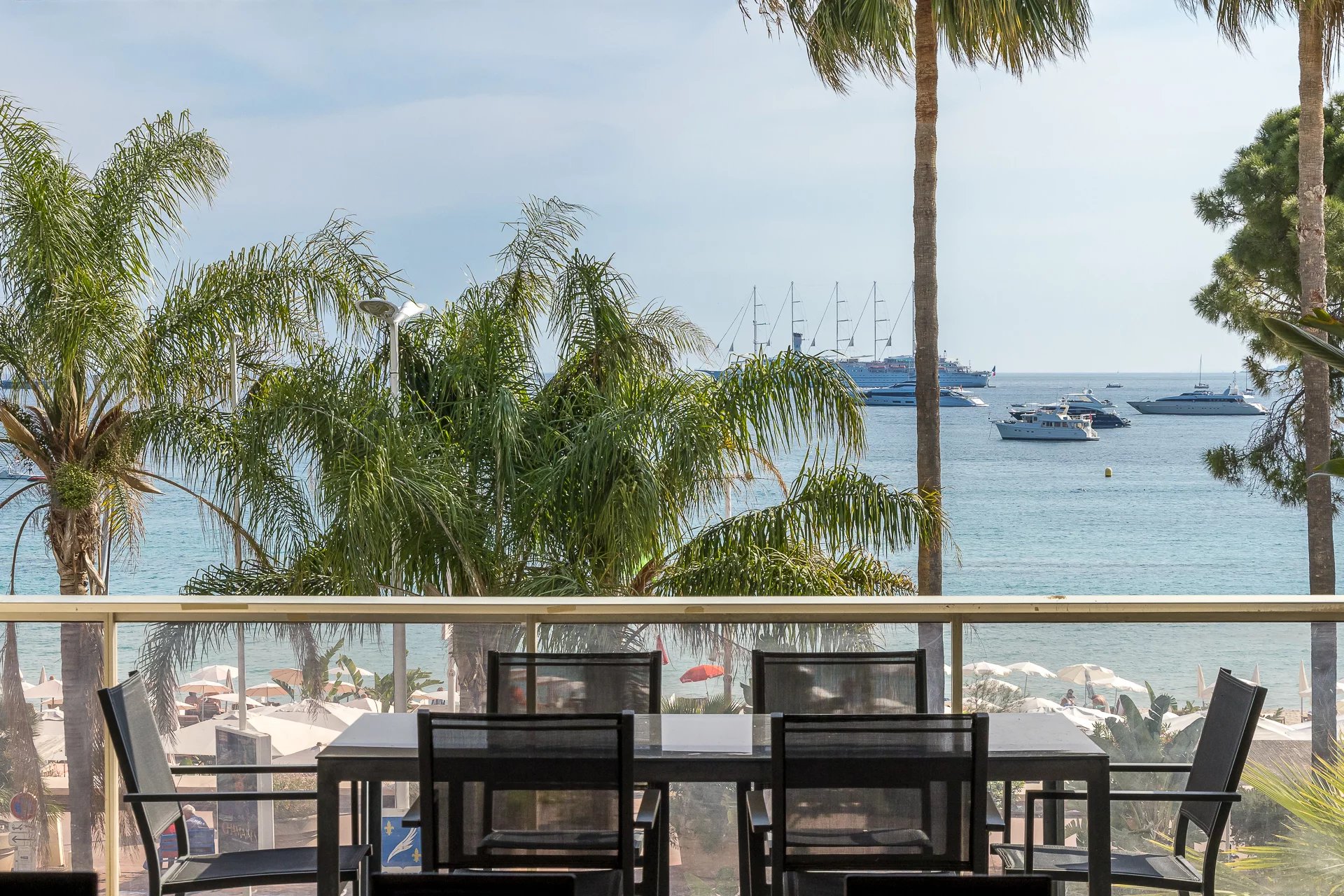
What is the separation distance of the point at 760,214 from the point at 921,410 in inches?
2068

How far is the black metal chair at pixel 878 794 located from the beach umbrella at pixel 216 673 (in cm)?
199

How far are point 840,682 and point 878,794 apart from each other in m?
0.87

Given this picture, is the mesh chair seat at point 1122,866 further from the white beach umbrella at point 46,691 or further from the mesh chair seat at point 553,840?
the white beach umbrella at point 46,691

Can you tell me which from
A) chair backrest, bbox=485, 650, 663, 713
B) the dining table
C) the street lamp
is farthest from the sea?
the dining table

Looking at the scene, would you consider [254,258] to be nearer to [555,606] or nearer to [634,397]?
[634,397]

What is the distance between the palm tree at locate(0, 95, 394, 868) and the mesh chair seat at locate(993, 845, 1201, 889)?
9.25m

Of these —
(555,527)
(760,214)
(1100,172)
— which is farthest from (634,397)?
(1100,172)

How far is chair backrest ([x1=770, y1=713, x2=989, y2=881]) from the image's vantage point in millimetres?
2615

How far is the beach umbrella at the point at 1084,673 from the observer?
371 cm

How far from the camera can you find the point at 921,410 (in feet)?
46.2

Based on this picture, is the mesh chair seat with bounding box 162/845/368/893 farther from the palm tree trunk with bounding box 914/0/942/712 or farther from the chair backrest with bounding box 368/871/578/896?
the palm tree trunk with bounding box 914/0/942/712

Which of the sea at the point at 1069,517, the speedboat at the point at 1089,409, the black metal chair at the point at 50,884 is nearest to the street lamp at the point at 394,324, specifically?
the black metal chair at the point at 50,884

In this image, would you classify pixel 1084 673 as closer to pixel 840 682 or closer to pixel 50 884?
pixel 840 682

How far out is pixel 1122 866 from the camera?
10.4 feet
